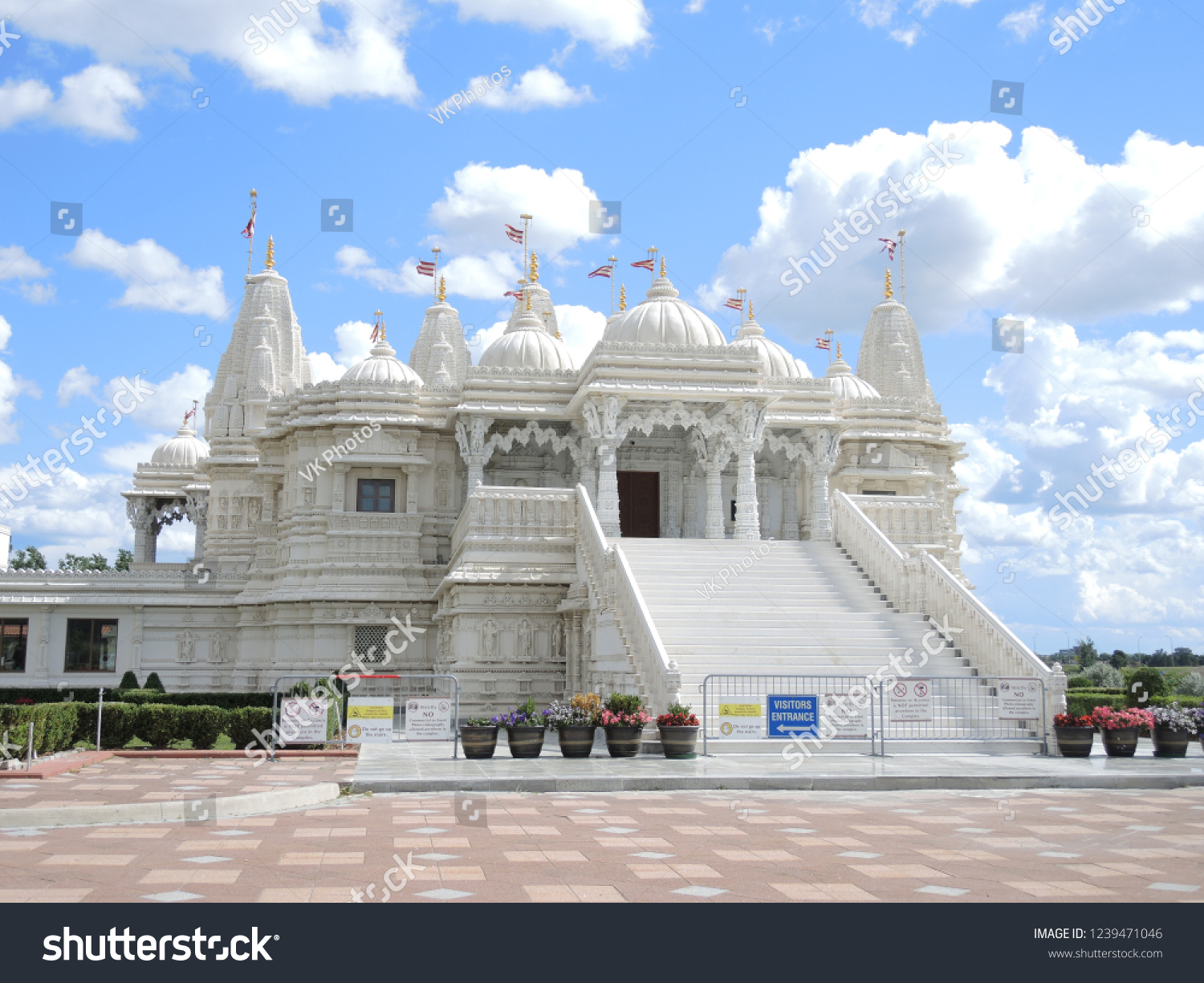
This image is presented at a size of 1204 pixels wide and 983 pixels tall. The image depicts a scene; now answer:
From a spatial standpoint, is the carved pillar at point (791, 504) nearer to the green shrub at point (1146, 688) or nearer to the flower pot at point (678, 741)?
the green shrub at point (1146, 688)

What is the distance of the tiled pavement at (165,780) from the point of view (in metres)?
14.8

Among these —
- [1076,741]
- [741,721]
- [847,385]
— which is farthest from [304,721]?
[847,385]

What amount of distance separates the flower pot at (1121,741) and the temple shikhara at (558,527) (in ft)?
4.69

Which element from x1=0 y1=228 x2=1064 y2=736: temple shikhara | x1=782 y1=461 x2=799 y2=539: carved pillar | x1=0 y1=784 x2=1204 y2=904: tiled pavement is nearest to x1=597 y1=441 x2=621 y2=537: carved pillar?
x1=0 y1=228 x2=1064 y2=736: temple shikhara

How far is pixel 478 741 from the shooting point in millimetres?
19766

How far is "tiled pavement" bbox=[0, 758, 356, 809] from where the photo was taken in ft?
48.6

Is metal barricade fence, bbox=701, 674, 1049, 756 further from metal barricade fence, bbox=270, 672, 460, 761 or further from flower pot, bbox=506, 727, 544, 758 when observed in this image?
metal barricade fence, bbox=270, 672, 460, 761

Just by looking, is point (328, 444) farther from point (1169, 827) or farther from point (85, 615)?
point (1169, 827)

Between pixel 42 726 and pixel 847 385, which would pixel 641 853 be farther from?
pixel 847 385

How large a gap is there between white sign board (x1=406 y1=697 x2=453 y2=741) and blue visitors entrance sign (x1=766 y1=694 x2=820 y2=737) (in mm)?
5658

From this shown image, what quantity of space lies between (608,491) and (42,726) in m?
15.2
